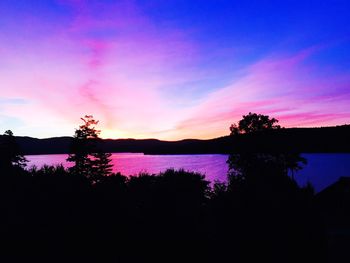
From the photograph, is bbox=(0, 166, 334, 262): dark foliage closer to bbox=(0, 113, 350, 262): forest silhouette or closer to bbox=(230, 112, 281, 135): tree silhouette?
bbox=(0, 113, 350, 262): forest silhouette

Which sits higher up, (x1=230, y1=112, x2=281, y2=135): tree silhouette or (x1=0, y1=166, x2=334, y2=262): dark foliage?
(x1=230, y1=112, x2=281, y2=135): tree silhouette

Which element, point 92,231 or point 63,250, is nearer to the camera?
point 63,250

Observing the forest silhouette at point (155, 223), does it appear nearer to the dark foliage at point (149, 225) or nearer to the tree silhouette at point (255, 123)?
the dark foliage at point (149, 225)

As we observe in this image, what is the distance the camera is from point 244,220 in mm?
18031

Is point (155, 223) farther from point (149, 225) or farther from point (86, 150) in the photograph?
point (86, 150)

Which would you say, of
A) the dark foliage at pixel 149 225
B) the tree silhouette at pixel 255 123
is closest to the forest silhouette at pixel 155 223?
the dark foliage at pixel 149 225

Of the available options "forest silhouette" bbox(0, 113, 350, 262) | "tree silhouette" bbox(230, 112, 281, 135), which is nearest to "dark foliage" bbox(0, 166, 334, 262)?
"forest silhouette" bbox(0, 113, 350, 262)

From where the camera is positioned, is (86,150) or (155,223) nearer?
(155,223)

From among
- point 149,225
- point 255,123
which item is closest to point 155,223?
point 149,225

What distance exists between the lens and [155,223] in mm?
22484

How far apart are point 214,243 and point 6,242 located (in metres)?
11.2

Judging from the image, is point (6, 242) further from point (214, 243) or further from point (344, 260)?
point (344, 260)

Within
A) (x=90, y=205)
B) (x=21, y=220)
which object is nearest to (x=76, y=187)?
(x=90, y=205)

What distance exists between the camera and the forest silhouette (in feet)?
54.6
